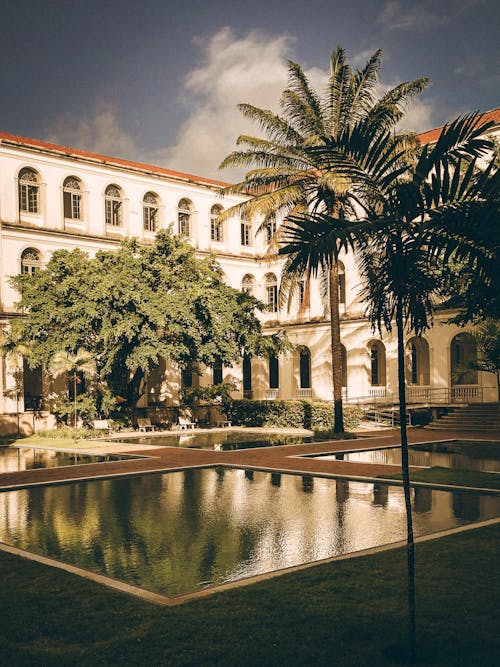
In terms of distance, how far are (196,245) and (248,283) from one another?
4.55 m

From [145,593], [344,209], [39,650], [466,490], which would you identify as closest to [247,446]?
[344,209]

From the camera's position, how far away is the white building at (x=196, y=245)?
33.2 m

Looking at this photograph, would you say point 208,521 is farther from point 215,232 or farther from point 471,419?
point 215,232

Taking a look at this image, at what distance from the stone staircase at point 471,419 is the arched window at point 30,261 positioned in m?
19.0

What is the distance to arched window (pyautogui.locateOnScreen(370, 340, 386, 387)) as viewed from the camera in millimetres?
40531

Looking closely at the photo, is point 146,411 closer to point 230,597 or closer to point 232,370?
point 232,370

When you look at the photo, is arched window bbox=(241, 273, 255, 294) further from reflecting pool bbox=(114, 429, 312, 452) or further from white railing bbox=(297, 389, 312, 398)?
reflecting pool bbox=(114, 429, 312, 452)

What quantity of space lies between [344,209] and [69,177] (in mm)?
16382

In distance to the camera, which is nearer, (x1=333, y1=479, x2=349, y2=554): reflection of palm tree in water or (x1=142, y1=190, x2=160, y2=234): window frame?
(x1=333, y1=479, x2=349, y2=554): reflection of palm tree in water

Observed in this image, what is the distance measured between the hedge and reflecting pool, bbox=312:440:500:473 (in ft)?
20.6

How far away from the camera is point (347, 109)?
79.7 ft

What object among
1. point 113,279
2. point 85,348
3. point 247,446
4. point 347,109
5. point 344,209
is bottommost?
point 247,446

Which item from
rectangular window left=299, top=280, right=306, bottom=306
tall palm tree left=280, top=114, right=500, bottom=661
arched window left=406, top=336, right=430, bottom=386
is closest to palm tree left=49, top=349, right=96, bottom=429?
rectangular window left=299, top=280, right=306, bottom=306

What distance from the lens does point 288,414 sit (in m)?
32.1
